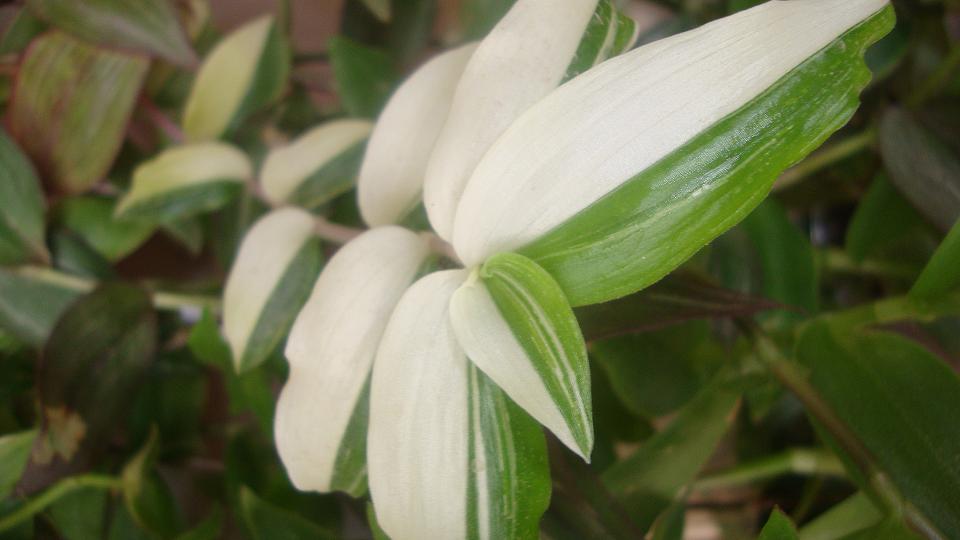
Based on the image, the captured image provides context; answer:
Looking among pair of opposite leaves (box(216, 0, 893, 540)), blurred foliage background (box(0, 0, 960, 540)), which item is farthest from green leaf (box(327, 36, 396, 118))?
pair of opposite leaves (box(216, 0, 893, 540))

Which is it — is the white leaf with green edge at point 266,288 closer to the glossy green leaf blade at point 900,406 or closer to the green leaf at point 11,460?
the green leaf at point 11,460

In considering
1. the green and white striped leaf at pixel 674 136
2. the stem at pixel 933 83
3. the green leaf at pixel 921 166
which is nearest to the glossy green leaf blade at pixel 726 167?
the green and white striped leaf at pixel 674 136

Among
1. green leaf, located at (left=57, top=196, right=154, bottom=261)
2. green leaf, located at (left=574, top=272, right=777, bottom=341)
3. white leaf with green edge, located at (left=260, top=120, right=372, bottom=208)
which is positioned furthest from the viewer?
green leaf, located at (left=57, top=196, right=154, bottom=261)

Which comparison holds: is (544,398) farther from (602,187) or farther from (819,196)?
(819,196)

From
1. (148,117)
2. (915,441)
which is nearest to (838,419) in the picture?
(915,441)

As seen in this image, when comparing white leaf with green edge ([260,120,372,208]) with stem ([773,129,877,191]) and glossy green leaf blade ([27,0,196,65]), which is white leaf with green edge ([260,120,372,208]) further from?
stem ([773,129,877,191])

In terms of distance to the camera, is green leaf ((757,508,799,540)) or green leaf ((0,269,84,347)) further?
green leaf ((0,269,84,347))

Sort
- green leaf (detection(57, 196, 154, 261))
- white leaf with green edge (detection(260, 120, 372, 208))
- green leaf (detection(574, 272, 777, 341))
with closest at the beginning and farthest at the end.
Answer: green leaf (detection(574, 272, 777, 341)) → white leaf with green edge (detection(260, 120, 372, 208)) → green leaf (detection(57, 196, 154, 261))

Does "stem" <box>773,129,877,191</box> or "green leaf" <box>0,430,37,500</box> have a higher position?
"stem" <box>773,129,877,191</box>
